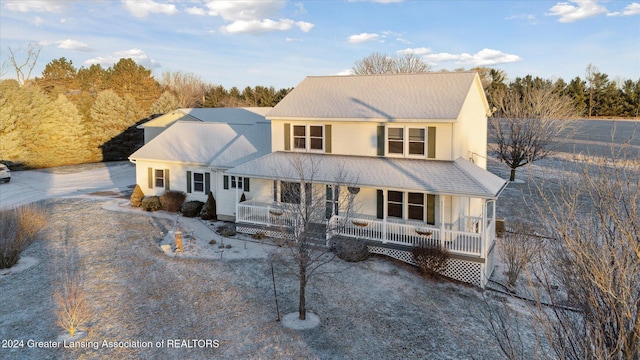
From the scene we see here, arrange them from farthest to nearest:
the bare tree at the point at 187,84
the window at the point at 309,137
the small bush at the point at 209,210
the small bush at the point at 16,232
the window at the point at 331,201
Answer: the bare tree at the point at 187,84, the small bush at the point at 209,210, the window at the point at 309,137, the window at the point at 331,201, the small bush at the point at 16,232

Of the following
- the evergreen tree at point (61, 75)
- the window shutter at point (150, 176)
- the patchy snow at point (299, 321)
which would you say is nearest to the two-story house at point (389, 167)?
the patchy snow at point (299, 321)

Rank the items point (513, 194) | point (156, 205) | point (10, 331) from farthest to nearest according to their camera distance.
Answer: point (513, 194), point (156, 205), point (10, 331)

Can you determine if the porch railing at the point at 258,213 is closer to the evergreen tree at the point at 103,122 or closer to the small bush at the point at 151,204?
the small bush at the point at 151,204

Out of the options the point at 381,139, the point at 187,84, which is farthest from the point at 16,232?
the point at 187,84

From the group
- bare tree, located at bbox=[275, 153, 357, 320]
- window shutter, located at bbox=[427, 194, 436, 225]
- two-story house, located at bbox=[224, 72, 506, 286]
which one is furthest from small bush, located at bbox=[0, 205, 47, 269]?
window shutter, located at bbox=[427, 194, 436, 225]

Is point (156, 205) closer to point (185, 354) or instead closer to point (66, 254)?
point (66, 254)

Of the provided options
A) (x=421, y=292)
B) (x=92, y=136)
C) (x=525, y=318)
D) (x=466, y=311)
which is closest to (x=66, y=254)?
(x=421, y=292)

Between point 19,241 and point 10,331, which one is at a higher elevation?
point 19,241
